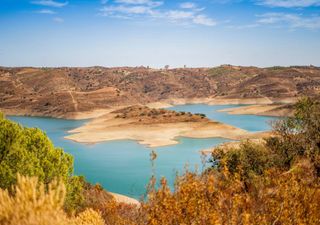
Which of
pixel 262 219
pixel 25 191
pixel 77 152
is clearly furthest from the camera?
pixel 77 152

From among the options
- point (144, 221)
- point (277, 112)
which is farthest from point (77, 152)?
point (277, 112)

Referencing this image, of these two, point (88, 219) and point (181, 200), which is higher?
point (181, 200)

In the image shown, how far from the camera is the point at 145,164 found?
217 ft

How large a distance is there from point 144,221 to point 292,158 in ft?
92.8

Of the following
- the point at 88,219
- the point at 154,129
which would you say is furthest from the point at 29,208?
the point at 154,129

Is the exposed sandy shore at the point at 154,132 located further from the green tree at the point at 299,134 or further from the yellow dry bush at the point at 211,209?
the yellow dry bush at the point at 211,209

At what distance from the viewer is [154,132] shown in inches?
3922

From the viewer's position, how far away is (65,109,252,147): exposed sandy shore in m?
91.4

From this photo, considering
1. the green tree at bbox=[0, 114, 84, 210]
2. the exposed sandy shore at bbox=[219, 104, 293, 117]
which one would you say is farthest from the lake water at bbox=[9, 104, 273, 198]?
the exposed sandy shore at bbox=[219, 104, 293, 117]

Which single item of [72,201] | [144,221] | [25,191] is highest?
[25,191]

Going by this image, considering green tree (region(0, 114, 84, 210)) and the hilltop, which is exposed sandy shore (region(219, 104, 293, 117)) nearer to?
the hilltop

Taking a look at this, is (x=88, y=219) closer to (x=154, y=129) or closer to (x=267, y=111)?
(x=154, y=129)

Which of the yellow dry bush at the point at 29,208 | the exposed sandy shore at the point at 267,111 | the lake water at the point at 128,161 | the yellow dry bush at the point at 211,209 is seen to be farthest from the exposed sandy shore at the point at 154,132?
the yellow dry bush at the point at 29,208

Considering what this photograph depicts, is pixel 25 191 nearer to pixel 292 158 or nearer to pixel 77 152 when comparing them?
pixel 292 158
